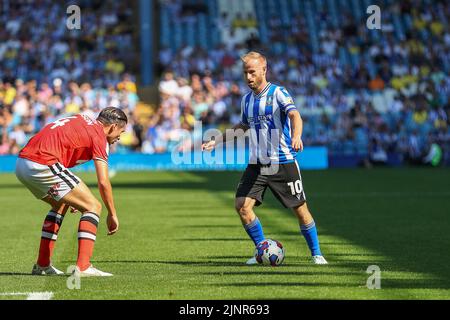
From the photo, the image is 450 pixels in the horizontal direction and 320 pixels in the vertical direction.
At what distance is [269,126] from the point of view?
10672 mm

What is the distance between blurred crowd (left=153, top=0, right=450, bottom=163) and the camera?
3634cm

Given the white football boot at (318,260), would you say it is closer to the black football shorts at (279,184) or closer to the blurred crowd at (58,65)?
the black football shorts at (279,184)

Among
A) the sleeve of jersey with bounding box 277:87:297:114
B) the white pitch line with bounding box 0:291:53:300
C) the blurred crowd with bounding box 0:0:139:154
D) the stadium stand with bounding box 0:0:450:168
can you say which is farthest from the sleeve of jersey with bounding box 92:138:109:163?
the stadium stand with bounding box 0:0:450:168

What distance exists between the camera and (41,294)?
856 cm

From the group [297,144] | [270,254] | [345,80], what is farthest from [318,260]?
[345,80]

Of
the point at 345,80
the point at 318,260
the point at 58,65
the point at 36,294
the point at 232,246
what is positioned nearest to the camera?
the point at 36,294

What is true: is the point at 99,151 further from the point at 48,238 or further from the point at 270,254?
the point at 270,254

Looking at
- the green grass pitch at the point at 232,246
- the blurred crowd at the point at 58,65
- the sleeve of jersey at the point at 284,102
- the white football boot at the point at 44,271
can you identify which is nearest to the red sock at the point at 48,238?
the white football boot at the point at 44,271

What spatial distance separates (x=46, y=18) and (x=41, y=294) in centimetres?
3520

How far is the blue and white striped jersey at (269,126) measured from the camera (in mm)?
10625

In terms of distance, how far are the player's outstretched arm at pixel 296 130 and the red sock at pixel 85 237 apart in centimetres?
199

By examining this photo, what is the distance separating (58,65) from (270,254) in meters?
30.0

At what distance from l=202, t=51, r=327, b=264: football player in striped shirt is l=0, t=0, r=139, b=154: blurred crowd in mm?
23946

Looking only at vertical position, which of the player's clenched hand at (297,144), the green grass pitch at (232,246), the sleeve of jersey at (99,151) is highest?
→ the sleeve of jersey at (99,151)
